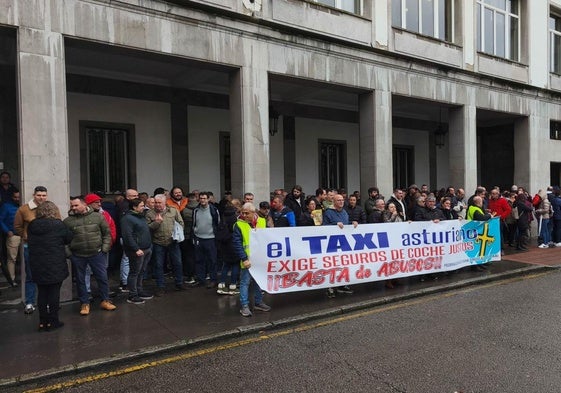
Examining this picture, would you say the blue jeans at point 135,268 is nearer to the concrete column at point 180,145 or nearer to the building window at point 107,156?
the building window at point 107,156

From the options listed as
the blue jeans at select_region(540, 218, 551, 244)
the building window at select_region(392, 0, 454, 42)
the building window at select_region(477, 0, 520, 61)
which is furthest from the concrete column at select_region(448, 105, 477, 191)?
the building window at select_region(477, 0, 520, 61)

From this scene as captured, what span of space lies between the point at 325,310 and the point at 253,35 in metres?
6.22

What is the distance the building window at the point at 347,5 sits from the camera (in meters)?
11.3

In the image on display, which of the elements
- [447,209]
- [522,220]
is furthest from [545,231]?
[447,209]

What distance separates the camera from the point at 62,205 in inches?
281

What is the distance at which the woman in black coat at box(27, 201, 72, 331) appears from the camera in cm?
551

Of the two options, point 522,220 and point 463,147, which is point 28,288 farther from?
point 463,147

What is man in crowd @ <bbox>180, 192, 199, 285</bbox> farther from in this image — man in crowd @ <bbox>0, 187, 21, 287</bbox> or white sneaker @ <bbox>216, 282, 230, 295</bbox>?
man in crowd @ <bbox>0, 187, 21, 287</bbox>

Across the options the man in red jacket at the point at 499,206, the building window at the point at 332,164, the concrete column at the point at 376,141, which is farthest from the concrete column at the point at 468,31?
the building window at the point at 332,164

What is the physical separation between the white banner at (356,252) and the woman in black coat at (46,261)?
2658mm

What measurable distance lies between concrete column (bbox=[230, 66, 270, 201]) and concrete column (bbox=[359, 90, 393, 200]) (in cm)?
349

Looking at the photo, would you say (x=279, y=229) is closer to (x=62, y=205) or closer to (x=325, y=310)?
(x=325, y=310)

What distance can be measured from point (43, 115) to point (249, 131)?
13.2ft

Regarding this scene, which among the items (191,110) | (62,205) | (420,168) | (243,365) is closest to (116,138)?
(191,110)
